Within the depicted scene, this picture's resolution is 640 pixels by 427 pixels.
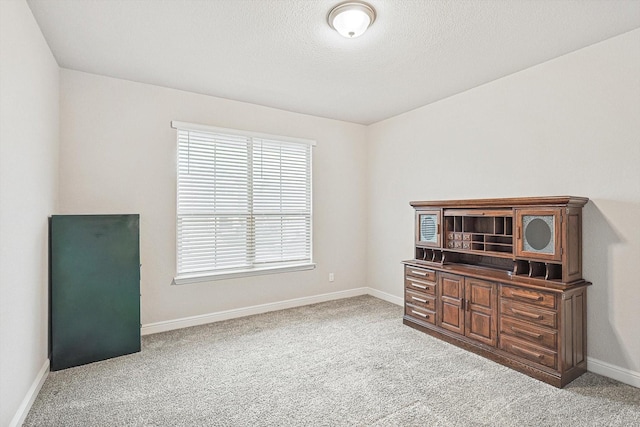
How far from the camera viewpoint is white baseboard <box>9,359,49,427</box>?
207 centimetres

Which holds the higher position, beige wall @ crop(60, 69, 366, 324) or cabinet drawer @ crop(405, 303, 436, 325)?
beige wall @ crop(60, 69, 366, 324)

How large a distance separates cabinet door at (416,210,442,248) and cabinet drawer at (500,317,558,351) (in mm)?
1017

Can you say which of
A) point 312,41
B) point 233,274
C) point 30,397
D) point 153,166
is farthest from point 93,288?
point 312,41

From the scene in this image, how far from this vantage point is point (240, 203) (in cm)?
424

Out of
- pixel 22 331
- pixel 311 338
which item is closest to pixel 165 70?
pixel 22 331

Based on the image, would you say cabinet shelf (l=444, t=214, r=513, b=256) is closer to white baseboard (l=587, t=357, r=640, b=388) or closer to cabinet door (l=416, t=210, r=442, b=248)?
cabinet door (l=416, t=210, r=442, b=248)

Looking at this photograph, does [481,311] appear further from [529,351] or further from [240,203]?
[240,203]

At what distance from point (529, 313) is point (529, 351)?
30 centimetres

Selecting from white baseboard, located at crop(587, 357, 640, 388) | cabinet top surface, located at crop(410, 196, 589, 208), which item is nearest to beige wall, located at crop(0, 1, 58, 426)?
cabinet top surface, located at crop(410, 196, 589, 208)

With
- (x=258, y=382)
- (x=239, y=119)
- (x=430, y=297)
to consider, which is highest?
(x=239, y=119)

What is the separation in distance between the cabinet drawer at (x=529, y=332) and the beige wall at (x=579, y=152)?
1.72ft

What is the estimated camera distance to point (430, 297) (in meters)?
3.66

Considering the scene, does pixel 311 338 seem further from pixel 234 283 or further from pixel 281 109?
pixel 281 109

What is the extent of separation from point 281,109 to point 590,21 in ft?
10.7
